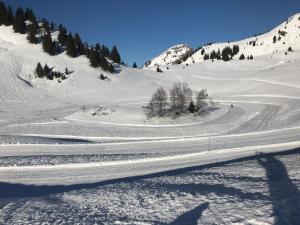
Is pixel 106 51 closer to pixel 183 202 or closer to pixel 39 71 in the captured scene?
pixel 39 71

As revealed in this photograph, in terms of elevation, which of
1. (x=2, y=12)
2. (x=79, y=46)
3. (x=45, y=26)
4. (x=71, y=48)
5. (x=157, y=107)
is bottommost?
(x=157, y=107)

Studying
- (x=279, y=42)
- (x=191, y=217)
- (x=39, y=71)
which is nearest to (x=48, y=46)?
(x=39, y=71)

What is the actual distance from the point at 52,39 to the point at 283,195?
87.9 metres

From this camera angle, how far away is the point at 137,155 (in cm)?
2442

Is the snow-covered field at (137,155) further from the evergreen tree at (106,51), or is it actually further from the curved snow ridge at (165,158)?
the evergreen tree at (106,51)

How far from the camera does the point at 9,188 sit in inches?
692

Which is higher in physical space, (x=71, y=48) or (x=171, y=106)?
(x=71, y=48)

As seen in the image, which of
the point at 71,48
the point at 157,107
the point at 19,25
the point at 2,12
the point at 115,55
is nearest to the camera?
the point at 157,107

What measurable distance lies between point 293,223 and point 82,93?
6157 centimetres

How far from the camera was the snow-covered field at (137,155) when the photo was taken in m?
11.1

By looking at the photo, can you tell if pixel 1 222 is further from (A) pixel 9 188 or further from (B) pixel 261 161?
(B) pixel 261 161

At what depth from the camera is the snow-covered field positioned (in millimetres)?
11086

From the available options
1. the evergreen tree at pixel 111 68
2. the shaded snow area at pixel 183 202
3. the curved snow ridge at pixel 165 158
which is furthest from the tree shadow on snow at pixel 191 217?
the evergreen tree at pixel 111 68

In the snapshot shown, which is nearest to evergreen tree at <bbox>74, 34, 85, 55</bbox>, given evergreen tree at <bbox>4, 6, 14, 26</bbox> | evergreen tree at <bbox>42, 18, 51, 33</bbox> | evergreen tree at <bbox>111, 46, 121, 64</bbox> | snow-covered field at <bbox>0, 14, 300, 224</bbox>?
evergreen tree at <bbox>111, 46, 121, 64</bbox>
